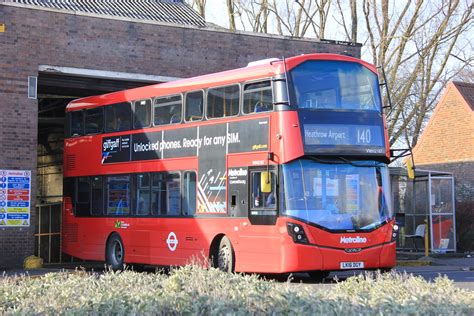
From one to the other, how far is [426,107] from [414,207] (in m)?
12.2

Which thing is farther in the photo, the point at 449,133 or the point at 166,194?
the point at 449,133

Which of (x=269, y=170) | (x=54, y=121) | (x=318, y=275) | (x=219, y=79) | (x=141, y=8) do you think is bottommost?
(x=318, y=275)

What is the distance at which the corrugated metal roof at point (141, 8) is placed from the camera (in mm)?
33531

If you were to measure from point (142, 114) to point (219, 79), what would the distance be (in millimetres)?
3119

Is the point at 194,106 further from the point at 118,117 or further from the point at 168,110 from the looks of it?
the point at 118,117

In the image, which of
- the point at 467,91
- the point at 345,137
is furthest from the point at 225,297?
the point at 467,91

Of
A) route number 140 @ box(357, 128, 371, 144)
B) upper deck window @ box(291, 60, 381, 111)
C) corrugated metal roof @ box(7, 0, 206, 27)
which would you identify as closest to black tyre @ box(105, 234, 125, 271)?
upper deck window @ box(291, 60, 381, 111)

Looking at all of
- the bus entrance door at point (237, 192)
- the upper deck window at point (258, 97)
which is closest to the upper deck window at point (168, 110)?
the upper deck window at point (258, 97)

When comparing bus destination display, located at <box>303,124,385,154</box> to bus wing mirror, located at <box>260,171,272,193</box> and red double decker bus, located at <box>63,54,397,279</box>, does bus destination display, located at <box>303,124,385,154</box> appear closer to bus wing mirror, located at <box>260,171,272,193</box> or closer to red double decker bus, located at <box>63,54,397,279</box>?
red double decker bus, located at <box>63,54,397,279</box>

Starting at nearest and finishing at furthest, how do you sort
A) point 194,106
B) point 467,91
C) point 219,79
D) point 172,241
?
point 219,79
point 194,106
point 172,241
point 467,91

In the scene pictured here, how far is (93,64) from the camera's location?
79.4ft

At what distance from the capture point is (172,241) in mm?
19375

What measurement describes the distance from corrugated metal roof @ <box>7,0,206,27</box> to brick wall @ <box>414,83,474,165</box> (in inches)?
434

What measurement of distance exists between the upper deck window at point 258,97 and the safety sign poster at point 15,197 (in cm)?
805
